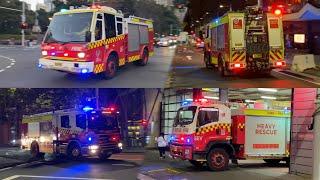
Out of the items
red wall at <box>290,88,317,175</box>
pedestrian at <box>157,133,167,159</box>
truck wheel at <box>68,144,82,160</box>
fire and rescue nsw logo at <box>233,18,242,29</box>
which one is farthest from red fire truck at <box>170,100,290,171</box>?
truck wheel at <box>68,144,82,160</box>

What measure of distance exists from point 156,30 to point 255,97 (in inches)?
63.6

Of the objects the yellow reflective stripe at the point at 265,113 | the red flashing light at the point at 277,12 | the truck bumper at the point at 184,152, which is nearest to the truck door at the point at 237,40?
the red flashing light at the point at 277,12

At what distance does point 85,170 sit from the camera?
11.2 feet

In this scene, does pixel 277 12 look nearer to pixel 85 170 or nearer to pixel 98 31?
pixel 98 31

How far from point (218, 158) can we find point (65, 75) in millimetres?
3314

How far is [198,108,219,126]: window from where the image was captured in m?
5.83

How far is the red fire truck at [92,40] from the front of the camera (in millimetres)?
2877

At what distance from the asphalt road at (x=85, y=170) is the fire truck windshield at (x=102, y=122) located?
27cm

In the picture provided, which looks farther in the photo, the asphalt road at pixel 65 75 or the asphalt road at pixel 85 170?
the asphalt road at pixel 85 170

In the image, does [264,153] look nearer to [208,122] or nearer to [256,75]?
[208,122]

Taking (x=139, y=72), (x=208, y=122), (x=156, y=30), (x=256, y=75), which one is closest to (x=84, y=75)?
(x=139, y=72)

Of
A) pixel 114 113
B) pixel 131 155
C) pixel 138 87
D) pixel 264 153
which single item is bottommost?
pixel 264 153

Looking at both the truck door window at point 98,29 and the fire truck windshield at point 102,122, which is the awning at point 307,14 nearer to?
the truck door window at point 98,29

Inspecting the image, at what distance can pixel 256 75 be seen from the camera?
3295 mm
